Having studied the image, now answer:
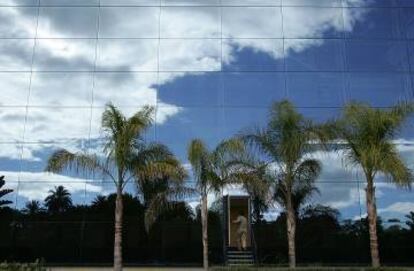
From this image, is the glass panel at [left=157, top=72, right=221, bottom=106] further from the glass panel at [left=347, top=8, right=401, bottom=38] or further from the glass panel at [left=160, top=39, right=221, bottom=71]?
the glass panel at [left=347, top=8, right=401, bottom=38]

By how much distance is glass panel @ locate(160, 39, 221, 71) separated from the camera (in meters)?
31.6

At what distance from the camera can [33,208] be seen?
2961 centimetres

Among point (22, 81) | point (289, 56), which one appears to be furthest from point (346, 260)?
point (22, 81)

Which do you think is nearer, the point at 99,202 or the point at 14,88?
the point at 99,202

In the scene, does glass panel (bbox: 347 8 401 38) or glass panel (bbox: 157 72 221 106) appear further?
glass panel (bbox: 347 8 401 38)

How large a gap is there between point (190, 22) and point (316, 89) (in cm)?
780

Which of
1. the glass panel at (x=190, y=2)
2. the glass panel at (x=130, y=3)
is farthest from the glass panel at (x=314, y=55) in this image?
the glass panel at (x=130, y=3)

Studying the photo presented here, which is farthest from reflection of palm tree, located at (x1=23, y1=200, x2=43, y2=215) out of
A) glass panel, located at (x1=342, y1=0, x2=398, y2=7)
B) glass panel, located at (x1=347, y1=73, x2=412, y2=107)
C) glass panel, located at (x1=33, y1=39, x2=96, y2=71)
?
glass panel, located at (x1=342, y1=0, x2=398, y2=7)

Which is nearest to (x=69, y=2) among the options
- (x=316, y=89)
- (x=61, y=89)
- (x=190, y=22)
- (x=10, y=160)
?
(x=61, y=89)

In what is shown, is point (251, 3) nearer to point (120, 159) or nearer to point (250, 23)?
point (250, 23)

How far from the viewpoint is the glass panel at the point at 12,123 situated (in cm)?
3058

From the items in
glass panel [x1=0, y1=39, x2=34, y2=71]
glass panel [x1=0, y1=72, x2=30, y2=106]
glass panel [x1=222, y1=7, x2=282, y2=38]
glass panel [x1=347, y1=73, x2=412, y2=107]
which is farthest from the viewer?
glass panel [x1=222, y1=7, x2=282, y2=38]

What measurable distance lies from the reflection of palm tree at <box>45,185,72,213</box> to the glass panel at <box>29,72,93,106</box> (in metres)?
4.81

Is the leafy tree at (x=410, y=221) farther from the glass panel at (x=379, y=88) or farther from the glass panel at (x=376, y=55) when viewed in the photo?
the glass panel at (x=376, y=55)
